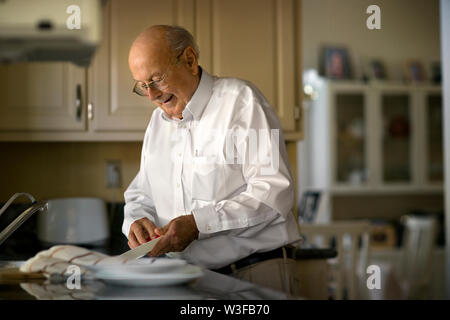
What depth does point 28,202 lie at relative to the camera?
87 centimetres

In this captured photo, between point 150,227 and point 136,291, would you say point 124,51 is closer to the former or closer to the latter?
point 150,227

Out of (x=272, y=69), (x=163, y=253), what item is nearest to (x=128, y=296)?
(x=163, y=253)

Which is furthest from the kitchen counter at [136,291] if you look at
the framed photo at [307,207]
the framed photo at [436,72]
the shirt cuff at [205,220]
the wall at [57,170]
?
the framed photo at [436,72]

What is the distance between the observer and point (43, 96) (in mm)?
904

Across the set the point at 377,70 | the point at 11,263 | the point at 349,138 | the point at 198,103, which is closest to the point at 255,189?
the point at 198,103

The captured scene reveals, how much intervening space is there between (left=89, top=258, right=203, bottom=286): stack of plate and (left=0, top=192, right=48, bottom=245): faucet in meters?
0.22

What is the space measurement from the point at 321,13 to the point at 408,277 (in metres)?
2.28

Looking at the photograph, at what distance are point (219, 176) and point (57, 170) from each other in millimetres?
289

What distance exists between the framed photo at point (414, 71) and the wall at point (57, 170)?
2474 mm

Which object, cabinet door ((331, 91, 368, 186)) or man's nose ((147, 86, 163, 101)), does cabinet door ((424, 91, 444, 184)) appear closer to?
Result: cabinet door ((331, 91, 368, 186))

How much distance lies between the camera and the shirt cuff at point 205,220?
787 mm

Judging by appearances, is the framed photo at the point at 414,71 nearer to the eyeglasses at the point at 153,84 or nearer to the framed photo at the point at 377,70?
the framed photo at the point at 377,70

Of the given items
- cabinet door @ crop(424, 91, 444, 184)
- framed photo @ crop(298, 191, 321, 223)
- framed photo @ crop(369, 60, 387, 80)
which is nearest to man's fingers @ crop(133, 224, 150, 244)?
framed photo @ crop(298, 191, 321, 223)
